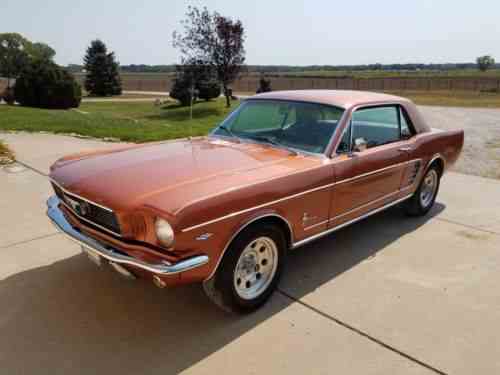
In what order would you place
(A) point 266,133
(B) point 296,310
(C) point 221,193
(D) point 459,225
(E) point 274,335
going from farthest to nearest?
(D) point 459,225 < (A) point 266,133 < (B) point 296,310 < (E) point 274,335 < (C) point 221,193

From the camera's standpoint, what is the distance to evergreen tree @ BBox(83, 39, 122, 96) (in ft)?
151

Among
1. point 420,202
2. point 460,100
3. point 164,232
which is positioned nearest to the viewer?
point 164,232

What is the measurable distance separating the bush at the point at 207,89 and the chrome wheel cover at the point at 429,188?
1996 centimetres

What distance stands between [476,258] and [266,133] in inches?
95.5

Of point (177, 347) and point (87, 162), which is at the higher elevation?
point (87, 162)

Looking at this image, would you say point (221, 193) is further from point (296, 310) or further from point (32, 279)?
point (32, 279)

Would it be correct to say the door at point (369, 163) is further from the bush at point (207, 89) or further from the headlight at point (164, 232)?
the bush at point (207, 89)

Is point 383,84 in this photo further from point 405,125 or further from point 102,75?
point 405,125

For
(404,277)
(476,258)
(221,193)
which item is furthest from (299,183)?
(476,258)

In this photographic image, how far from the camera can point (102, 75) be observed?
4603 centimetres

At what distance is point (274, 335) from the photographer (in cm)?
287

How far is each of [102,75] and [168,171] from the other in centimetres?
4747

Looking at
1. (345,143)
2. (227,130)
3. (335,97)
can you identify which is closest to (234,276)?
(345,143)

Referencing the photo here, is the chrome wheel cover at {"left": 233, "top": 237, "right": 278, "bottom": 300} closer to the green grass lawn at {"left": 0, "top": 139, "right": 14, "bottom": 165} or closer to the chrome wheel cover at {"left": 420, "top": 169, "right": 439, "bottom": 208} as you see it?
the chrome wheel cover at {"left": 420, "top": 169, "right": 439, "bottom": 208}
